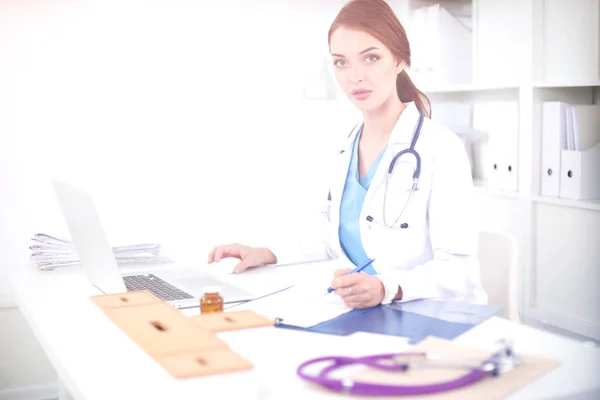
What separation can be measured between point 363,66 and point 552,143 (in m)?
1.22

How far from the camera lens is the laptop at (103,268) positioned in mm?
1595

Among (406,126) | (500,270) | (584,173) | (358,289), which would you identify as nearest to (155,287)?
(358,289)

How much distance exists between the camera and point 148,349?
1231 mm

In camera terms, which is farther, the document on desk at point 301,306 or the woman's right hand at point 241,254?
the woman's right hand at point 241,254

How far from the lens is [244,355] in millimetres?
1215

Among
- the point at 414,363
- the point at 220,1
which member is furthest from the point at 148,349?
the point at 220,1

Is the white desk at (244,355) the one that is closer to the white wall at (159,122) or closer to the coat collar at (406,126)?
the coat collar at (406,126)

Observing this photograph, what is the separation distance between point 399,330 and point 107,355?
0.52 meters

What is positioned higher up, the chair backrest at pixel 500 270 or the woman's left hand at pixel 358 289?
the woman's left hand at pixel 358 289

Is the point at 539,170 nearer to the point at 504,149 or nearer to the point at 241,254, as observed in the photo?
the point at 504,149

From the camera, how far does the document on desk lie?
1.42 m

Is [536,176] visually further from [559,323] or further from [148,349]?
[148,349]

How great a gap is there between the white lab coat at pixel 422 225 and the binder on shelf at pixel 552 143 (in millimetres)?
1064

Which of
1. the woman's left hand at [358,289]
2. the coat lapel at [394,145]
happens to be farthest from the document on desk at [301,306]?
the coat lapel at [394,145]
